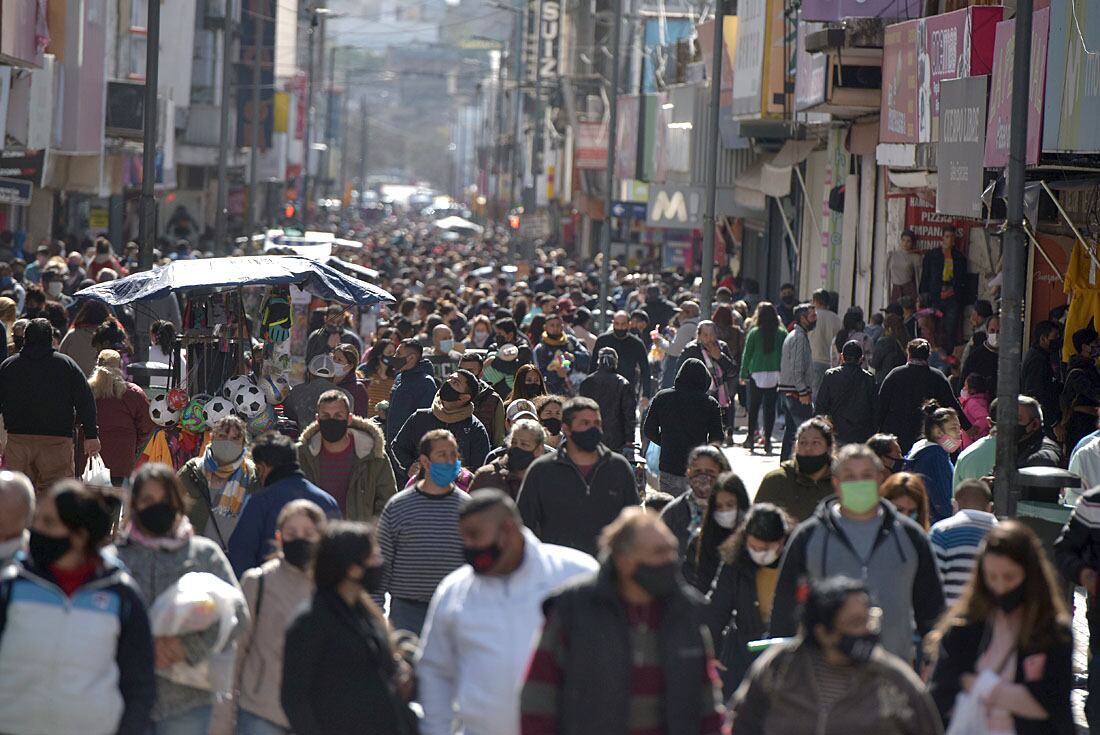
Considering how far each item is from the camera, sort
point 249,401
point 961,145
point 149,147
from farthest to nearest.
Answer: point 149,147 → point 961,145 → point 249,401

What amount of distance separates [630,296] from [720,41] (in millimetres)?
6240

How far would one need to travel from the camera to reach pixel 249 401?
13969mm

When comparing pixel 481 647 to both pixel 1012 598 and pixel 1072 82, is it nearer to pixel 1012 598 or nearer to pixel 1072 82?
pixel 1012 598

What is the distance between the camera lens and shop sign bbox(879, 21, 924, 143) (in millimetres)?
20859

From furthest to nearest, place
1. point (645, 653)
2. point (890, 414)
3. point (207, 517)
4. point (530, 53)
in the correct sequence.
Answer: point (530, 53)
point (890, 414)
point (207, 517)
point (645, 653)

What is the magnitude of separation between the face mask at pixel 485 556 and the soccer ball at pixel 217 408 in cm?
714

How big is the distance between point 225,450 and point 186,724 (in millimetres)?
2885

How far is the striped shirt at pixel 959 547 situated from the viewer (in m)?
8.28

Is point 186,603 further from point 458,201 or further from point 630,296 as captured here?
point 458,201

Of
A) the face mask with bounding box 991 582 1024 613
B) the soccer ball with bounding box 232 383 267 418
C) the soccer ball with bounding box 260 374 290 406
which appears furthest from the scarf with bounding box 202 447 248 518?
the soccer ball with bounding box 260 374 290 406

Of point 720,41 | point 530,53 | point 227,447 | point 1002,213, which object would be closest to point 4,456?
point 227,447

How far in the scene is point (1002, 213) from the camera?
1731 cm

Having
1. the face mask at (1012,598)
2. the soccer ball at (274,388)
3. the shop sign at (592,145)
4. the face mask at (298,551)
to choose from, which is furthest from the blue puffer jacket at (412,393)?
the shop sign at (592,145)

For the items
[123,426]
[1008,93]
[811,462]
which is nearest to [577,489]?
[811,462]
